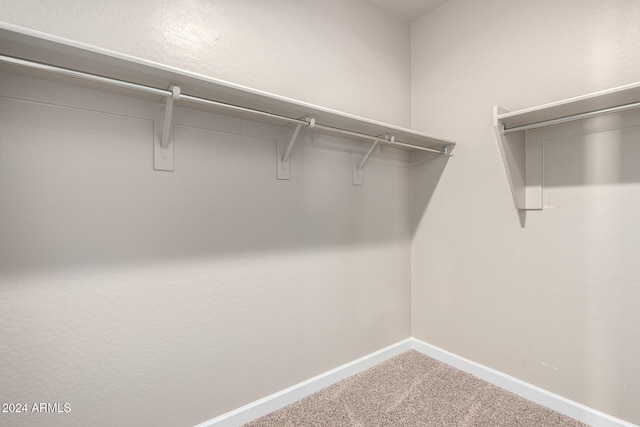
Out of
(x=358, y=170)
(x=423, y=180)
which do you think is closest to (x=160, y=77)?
(x=358, y=170)

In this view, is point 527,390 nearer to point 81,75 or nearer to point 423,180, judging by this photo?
point 423,180

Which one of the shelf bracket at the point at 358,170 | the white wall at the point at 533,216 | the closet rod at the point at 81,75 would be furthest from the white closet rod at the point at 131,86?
the white wall at the point at 533,216

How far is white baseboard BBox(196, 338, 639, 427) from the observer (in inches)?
55.7

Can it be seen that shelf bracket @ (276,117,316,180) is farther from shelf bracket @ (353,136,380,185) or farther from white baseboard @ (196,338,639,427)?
white baseboard @ (196,338,639,427)

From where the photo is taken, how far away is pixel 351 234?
74.1 inches

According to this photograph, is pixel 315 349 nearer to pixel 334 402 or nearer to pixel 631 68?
pixel 334 402

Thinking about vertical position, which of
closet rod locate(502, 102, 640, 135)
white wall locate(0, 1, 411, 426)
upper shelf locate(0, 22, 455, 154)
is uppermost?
upper shelf locate(0, 22, 455, 154)

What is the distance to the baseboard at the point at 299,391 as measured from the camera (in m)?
1.41

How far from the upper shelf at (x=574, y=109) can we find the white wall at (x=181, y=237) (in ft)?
2.78

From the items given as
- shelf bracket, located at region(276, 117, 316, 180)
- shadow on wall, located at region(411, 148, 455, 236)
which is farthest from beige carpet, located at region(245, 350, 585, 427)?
shelf bracket, located at region(276, 117, 316, 180)

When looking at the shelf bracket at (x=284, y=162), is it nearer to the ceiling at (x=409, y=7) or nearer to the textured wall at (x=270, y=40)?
the textured wall at (x=270, y=40)

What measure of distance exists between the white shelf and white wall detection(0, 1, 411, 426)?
795 mm

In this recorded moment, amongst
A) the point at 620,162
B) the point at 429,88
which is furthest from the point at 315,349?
the point at 429,88

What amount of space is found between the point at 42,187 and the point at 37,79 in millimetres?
380
